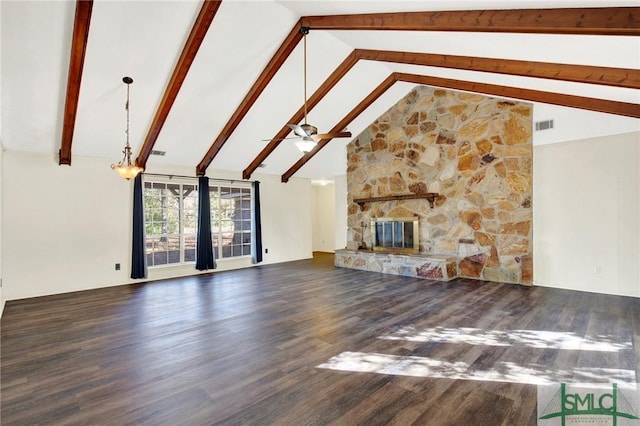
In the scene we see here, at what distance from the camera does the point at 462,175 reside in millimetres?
6672

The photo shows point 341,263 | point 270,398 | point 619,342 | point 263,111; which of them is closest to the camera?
point 270,398

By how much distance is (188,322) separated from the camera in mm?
4055

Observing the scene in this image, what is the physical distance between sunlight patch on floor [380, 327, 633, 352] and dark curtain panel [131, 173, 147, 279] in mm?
5436

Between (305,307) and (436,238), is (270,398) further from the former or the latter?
(436,238)

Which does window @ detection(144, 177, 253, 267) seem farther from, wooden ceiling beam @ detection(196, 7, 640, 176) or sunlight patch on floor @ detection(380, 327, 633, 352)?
sunlight patch on floor @ detection(380, 327, 633, 352)

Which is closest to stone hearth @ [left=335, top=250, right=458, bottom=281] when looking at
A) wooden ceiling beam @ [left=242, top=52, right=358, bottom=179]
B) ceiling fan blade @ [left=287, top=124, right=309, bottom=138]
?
wooden ceiling beam @ [left=242, top=52, right=358, bottom=179]

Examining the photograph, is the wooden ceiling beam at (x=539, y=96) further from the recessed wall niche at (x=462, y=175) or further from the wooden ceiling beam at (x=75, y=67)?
the wooden ceiling beam at (x=75, y=67)

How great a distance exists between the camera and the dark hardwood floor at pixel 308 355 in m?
2.22

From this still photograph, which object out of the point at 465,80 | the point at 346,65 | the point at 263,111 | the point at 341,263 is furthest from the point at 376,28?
the point at 341,263

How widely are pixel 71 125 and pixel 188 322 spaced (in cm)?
377

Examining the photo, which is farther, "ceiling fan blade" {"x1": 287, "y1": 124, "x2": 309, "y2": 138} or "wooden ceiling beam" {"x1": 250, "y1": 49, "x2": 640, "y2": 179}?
"ceiling fan blade" {"x1": 287, "y1": 124, "x2": 309, "y2": 138}

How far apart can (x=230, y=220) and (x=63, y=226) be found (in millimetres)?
3451

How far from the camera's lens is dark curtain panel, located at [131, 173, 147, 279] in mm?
6516

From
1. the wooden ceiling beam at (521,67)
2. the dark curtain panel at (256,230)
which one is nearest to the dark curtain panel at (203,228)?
the dark curtain panel at (256,230)
